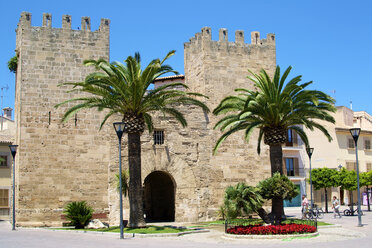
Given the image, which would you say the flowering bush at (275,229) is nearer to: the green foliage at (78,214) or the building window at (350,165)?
the green foliage at (78,214)

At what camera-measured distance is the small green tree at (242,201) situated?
15.6 metres

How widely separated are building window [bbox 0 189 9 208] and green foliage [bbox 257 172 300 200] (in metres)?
22.7

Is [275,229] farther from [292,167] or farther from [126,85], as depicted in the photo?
[292,167]

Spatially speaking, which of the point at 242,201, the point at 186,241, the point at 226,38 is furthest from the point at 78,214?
the point at 226,38

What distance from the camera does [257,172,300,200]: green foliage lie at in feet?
53.4

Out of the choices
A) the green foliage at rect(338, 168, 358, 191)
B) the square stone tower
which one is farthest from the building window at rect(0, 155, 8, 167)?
the green foliage at rect(338, 168, 358, 191)

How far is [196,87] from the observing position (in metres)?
24.9

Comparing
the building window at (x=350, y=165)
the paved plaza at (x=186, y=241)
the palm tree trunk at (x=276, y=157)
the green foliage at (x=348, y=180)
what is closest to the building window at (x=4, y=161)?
the paved plaza at (x=186, y=241)

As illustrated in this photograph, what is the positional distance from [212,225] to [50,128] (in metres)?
8.65

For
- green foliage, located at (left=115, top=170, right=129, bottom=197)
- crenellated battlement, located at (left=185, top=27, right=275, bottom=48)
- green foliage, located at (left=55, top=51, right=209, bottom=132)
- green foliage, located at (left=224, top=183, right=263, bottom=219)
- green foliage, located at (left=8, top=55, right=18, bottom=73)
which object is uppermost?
crenellated battlement, located at (left=185, top=27, right=275, bottom=48)

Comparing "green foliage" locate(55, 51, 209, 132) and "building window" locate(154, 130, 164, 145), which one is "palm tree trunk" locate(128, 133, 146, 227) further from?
"building window" locate(154, 130, 164, 145)

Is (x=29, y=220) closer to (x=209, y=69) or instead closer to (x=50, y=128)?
(x=50, y=128)

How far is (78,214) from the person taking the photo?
1936 centimetres

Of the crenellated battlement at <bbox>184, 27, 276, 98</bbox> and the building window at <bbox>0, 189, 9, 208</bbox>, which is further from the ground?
the crenellated battlement at <bbox>184, 27, 276, 98</bbox>
